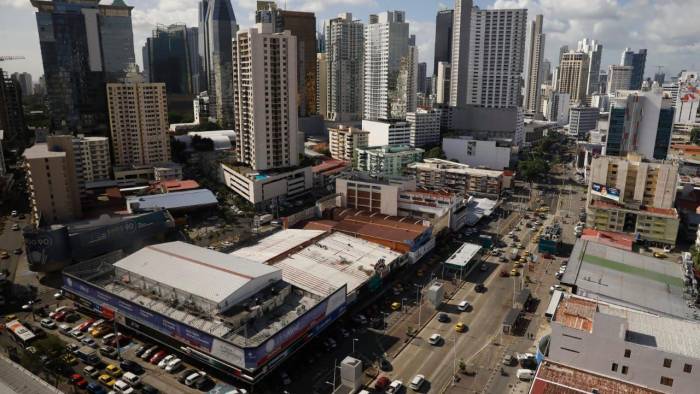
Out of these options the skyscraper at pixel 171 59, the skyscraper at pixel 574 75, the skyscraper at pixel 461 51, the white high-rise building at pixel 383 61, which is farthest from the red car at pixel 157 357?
the skyscraper at pixel 574 75

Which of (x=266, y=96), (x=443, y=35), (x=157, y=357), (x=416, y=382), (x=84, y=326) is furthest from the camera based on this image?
(x=443, y=35)

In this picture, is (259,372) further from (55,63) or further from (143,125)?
(55,63)

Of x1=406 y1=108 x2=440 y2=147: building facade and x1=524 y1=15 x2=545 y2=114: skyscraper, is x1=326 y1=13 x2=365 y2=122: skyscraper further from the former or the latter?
x1=524 y1=15 x2=545 y2=114: skyscraper

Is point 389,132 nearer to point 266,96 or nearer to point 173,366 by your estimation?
point 266,96

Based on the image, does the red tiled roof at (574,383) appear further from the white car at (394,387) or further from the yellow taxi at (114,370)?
the yellow taxi at (114,370)

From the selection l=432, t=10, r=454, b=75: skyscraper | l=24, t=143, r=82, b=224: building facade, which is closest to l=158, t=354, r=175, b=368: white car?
l=24, t=143, r=82, b=224: building facade

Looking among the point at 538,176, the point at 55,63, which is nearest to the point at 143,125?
the point at 55,63

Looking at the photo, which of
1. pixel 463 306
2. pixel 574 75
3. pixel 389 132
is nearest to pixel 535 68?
pixel 574 75
